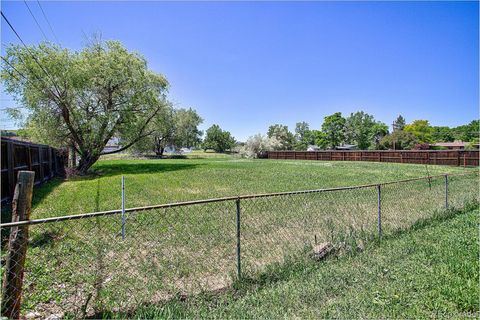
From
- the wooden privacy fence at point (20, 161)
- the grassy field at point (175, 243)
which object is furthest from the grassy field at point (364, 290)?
the wooden privacy fence at point (20, 161)

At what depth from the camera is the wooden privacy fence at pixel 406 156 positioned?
75.5ft

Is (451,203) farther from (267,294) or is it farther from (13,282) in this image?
(13,282)

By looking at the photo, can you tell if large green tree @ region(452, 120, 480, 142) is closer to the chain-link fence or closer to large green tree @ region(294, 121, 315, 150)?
large green tree @ region(294, 121, 315, 150)

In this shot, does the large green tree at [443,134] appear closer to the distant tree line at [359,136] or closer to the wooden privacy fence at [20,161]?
the distant tree line at [359,136]

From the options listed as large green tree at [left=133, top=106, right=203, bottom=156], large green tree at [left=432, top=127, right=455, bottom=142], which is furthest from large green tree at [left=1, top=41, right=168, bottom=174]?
large green tree at [left=432, top=127, right=455, bottom=142]

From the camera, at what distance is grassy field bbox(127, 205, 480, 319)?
8.21 ft

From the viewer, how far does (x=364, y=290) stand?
9.44ft

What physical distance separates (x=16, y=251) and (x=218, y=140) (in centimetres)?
7169

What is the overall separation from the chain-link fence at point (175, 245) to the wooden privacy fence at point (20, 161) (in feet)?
14.7

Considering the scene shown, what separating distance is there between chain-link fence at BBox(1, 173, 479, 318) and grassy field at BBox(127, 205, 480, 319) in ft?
1.04

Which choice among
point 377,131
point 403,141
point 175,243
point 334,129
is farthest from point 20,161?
point 377,131

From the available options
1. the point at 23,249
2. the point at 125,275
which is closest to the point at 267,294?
the point at 125,275

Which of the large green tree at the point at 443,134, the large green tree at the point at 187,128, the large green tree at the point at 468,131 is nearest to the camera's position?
the large green tree at the point at 187,128

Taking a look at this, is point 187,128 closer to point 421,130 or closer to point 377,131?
point 377,131
